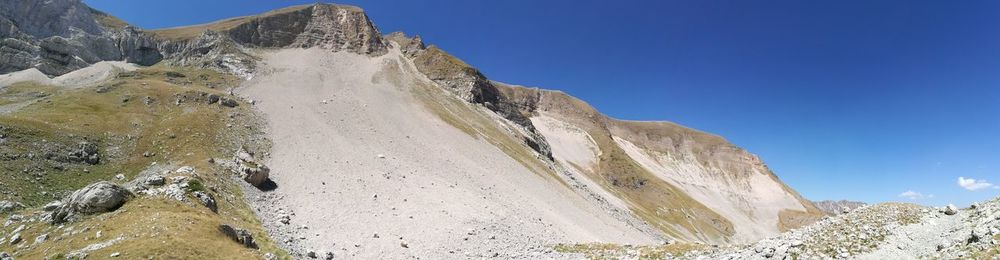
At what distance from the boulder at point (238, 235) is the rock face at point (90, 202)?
5623mm

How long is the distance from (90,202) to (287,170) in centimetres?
2402

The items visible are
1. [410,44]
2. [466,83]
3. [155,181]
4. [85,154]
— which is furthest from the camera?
[410,44]

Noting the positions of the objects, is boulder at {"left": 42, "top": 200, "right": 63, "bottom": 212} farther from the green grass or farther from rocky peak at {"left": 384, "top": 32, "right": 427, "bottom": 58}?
rocky peak at {"left": 384, "top": 32, "right": 427, "bottom": 58}

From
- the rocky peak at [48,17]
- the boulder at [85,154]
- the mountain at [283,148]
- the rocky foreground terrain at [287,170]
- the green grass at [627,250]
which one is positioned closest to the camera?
the rocky foreground terrain at [287,170]

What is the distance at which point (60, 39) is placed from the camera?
114 m

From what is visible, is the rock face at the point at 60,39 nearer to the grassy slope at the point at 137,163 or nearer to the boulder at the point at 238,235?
the grassy slope at the point at 137,163

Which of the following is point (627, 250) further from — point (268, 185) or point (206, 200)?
point (268, 185)

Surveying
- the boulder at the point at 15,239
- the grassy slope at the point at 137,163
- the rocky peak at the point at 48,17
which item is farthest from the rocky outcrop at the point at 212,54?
the boulder at the point at 15,239

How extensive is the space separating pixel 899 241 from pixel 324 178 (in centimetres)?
4372

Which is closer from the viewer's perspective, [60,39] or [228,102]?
[228,102]

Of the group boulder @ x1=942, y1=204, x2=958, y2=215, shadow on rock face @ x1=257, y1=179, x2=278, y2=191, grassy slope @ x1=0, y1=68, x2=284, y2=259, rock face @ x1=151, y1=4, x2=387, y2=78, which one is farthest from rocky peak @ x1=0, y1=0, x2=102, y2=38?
boulder @ x1=942, y1=204, x2=958, y2=215

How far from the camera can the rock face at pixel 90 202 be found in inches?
977

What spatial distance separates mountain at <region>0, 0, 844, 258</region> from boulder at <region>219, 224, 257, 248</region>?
0.32 ft

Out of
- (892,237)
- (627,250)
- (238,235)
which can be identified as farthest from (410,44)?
(892,237)
